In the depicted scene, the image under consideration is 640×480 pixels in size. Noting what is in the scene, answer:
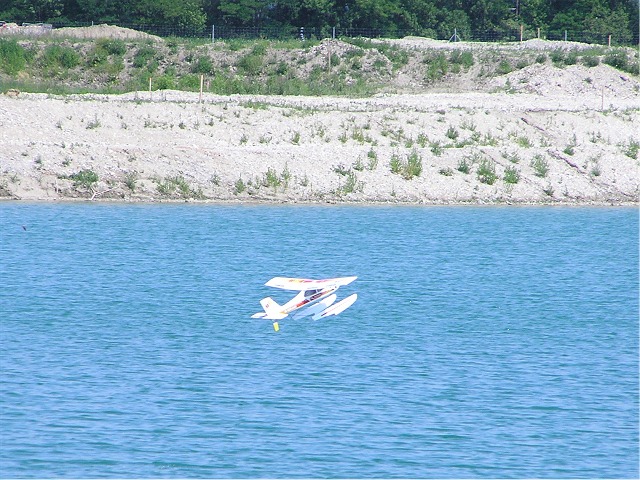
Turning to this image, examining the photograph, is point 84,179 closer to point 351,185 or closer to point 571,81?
point 351,185

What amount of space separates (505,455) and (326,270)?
15197 millimetres

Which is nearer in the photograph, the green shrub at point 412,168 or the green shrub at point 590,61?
→ the green shrub at point 412,168

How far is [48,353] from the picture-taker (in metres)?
22.5

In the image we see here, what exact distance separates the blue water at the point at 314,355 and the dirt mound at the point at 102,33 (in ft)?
140

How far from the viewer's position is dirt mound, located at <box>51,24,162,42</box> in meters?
80.4

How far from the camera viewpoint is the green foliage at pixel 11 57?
71.2 metres

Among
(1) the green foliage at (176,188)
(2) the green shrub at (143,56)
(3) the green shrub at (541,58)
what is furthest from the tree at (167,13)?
(1) the green foliage at (176,188)

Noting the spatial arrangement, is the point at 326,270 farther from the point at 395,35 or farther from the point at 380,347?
the point at 395,35

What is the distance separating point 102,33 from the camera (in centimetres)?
8144

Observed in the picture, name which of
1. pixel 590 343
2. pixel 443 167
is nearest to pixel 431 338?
pixel 590 343

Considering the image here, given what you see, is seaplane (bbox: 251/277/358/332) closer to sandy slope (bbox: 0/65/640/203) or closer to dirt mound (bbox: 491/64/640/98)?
sandy slope (bbox: 0/65/640/203)

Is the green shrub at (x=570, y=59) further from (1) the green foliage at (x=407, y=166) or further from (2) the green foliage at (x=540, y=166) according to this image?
(1) the green foliage at (x=407, y=166)

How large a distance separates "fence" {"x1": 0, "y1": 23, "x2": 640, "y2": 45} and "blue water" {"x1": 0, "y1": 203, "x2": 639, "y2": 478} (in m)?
52.1

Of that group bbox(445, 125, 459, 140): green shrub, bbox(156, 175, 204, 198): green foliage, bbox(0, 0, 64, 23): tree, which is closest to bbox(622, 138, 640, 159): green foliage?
bbox(445, 125, 459, 140): green shrub
